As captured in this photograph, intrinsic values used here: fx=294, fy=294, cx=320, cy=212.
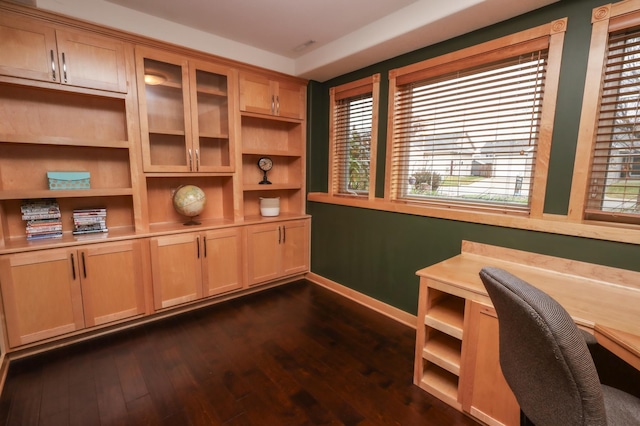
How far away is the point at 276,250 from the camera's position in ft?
11.3

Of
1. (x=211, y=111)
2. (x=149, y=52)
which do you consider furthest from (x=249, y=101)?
(x=149, y=52)

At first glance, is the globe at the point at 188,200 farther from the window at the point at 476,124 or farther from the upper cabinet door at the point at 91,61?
the window at the point at 476,124

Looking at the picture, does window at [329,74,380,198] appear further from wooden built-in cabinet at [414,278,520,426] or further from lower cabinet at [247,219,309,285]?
wooden built-in cabinet at [414,278,520,426]

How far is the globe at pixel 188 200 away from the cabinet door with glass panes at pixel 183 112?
19 centimetres

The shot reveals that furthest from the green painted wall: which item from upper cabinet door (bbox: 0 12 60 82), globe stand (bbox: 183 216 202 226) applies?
upper cabinet door (bbox: 0 12 60 82)

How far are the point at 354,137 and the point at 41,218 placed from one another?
2.88 metres

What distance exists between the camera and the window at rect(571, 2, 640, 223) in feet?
5.27

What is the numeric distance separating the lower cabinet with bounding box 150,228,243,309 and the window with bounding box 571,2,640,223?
2.84 metres

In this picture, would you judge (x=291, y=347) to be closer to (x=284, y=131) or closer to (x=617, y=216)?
(x=617, y=216)

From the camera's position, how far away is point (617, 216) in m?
1.69

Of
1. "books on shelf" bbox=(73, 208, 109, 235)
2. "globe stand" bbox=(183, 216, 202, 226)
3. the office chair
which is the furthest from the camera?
"globe stand" bbox=(183, 216, 202, 226)

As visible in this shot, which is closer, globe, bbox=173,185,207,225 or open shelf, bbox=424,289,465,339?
open shelf, bbox=424,289,465,339

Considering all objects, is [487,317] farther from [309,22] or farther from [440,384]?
[309,22]

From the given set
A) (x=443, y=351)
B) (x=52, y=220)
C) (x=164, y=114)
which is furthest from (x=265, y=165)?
(x=443, y=351)
